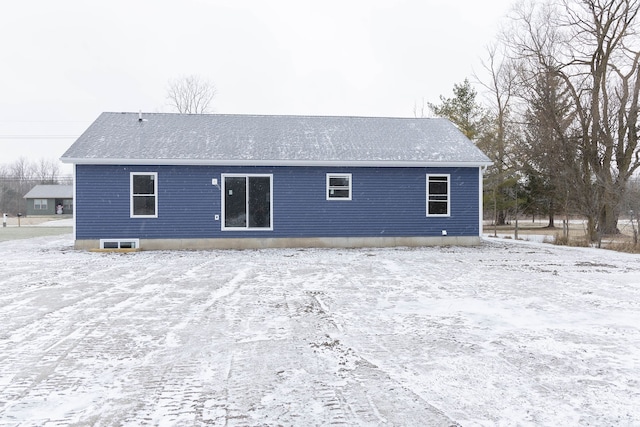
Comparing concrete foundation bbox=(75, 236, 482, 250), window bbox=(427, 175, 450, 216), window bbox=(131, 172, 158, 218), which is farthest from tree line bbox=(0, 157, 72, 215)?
window bbox=(427, 175, 450, 216)

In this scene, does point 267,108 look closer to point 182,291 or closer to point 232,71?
point 232,71

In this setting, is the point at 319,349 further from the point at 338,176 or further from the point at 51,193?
the point at 51,193

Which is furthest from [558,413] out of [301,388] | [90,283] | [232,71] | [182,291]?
[232,71]

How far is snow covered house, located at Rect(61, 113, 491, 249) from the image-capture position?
1428 cm

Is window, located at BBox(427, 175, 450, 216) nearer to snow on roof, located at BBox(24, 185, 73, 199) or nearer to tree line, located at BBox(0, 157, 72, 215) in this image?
snow on roof, located at BBox(24, 185, 73, 199)

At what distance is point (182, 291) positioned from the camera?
7805mm

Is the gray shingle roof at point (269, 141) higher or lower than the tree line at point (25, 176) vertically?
lower

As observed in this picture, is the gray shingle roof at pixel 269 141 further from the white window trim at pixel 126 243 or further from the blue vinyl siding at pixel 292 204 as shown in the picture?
the white window trim at pixel 126 243

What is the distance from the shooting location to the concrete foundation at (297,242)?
569 inches

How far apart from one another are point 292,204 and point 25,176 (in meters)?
75.6

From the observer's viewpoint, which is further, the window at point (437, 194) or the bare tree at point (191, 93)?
the bare tree at point (191, 93)

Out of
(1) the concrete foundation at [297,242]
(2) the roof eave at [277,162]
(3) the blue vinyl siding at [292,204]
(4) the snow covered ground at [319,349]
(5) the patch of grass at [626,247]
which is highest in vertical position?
(2) the roof eave at [277,162]

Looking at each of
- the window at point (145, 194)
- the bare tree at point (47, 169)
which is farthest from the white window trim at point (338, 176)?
the bare tree at point (47, 169)

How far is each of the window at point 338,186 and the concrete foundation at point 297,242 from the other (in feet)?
4.26
